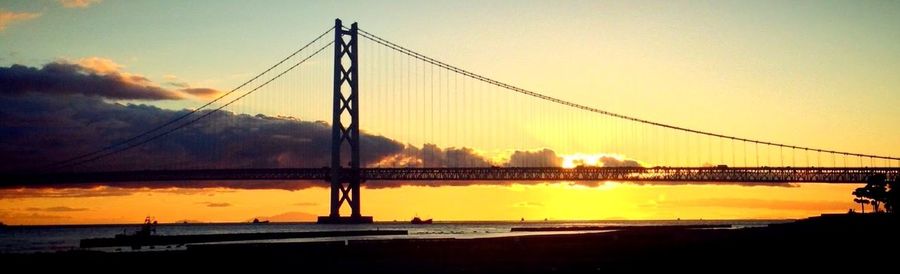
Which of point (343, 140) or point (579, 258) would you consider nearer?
point (579, 258)

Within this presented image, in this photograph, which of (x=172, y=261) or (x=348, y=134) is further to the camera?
(x=348, y=134)

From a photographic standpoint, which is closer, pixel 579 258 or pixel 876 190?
pixel 579 258

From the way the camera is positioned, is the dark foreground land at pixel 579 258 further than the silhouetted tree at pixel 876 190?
No

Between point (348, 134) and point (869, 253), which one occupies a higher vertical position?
point (348, 134)

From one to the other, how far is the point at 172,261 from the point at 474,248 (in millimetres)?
16077

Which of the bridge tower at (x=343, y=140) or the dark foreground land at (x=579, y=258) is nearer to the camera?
the dark foreground land at (x=579, y=258)

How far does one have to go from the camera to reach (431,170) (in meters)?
108

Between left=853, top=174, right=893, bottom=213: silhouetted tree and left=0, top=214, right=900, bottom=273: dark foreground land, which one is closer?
left=0, top=214, right=900, bottom=273: dark foreground land

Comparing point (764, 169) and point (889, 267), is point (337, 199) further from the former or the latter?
point (889, 267)

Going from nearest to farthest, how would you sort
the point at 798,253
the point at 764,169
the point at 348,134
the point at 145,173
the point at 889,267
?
the point at 889,267, the point at 798,253, the point at 764,169, the point at 348,134, the point at 145,173

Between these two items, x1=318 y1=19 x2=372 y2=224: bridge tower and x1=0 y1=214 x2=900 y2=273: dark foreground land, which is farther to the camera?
x1=318 y1=19 x2=372 y2=224: bridge tower

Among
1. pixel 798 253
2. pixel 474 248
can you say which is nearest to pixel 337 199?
pixel 474 248

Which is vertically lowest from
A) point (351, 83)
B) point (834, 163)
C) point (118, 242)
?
point (118, 242)

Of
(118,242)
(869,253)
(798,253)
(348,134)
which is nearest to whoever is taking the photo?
(869,253)
